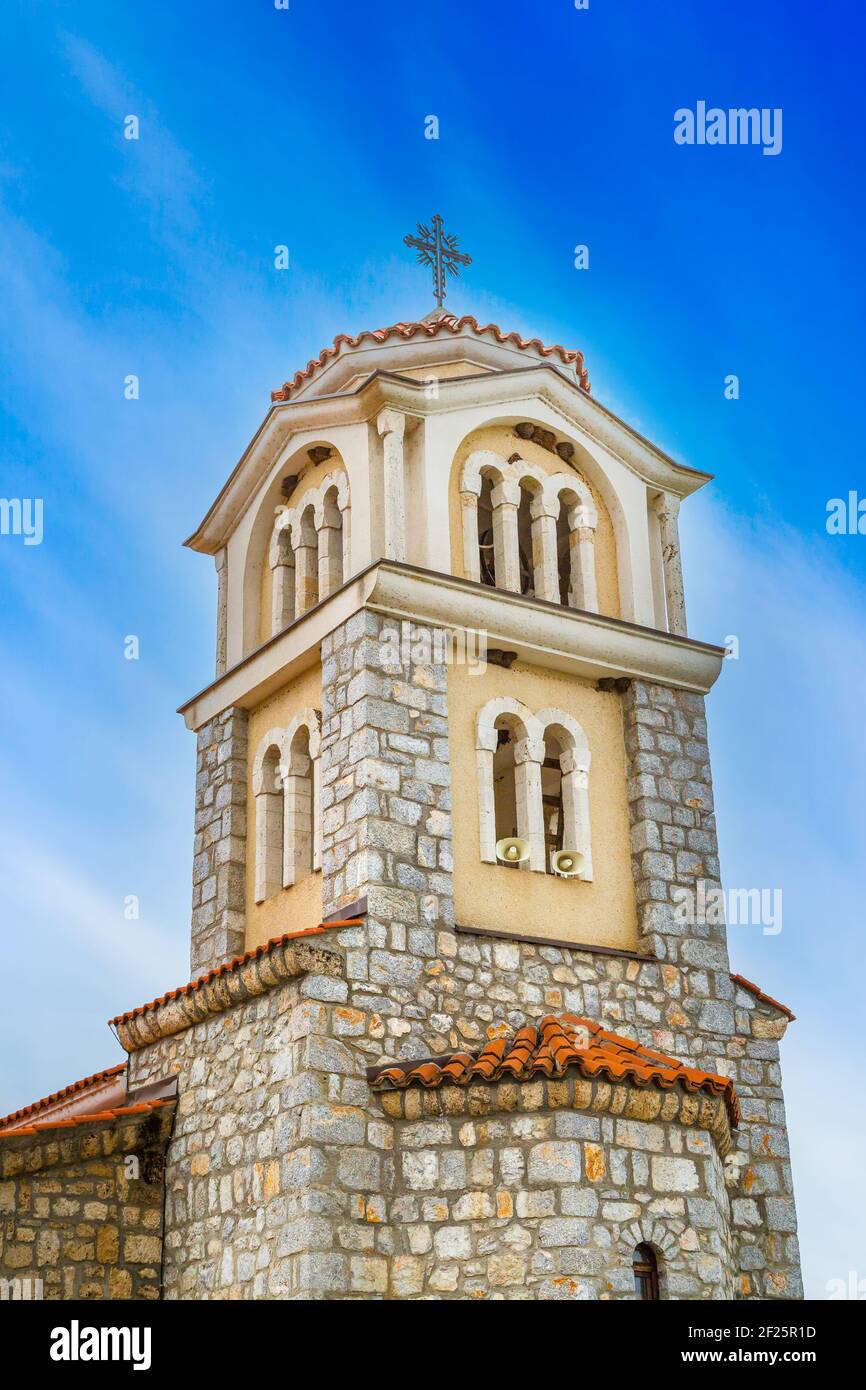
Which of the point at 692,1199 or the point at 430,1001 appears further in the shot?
the point at 430,1001

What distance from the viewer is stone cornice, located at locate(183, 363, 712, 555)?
16.5m

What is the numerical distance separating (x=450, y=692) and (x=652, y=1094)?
4429 millimetres

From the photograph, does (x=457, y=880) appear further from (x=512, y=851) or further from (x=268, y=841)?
(x=268, y=841)

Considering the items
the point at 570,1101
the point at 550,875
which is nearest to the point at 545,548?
the point at 550,875

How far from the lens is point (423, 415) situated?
16.6 meters

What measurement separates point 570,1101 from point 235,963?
3.28 m

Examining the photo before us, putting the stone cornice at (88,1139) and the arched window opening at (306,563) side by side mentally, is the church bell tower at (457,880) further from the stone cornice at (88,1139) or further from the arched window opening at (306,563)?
the stone cornice at (88,1139)

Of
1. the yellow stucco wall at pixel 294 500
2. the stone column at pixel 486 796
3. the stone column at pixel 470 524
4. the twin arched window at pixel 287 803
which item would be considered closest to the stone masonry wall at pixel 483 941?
the stone column at pixel 486 796

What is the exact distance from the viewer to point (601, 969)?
1537cm

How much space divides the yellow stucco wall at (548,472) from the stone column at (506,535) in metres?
0.38

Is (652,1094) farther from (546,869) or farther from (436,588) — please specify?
(436,588)

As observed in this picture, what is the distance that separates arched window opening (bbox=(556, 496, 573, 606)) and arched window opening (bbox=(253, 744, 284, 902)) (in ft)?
10.7

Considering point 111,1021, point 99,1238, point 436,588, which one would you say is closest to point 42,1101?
point 111,1021

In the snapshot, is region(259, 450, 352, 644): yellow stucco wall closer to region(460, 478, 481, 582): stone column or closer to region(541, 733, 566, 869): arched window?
region(460, 478, 481, 582): stone column
